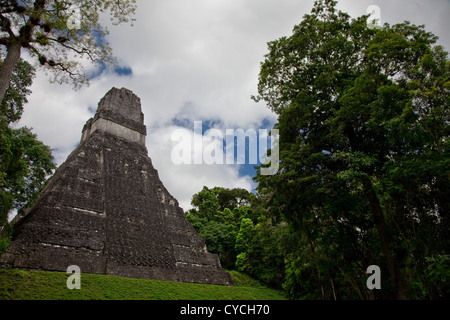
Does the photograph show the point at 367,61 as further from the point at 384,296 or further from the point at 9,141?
the point at 9,141

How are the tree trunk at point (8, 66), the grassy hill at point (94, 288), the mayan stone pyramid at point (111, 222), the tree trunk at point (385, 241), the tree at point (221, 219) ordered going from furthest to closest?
the tree at point (221, 219) < the mayan stone pyramid at point (111, 222) < the tree trunk at point (385, 241) < the grassy hill at point (94, 288) < the tree trunk at point (8, 66)

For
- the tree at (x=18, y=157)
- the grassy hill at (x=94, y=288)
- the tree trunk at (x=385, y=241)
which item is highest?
the tree at (x=18, y=157)

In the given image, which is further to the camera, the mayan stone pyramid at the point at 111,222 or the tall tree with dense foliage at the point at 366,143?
the mayan stone pyramid at the point at 111,222

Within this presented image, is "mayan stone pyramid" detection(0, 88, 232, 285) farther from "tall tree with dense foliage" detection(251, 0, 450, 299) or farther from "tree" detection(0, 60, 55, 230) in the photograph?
"tall tree with dense foliage" detection(251, 0, 450, 299)

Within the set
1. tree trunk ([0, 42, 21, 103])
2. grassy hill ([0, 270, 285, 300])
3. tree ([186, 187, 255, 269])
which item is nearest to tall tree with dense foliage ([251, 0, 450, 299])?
grassy hill ([0, 270, 285, 300])

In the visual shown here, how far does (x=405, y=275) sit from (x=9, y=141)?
550 inches

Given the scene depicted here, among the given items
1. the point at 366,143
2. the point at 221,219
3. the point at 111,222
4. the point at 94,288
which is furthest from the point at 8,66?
the point at 221,219

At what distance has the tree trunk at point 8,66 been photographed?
16.5 feet

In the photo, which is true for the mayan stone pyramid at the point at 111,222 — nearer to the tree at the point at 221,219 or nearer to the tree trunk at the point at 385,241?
the tree trunk at the point at 385,241

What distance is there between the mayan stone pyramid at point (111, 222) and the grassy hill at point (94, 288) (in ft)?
2.10

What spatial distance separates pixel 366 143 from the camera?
7953 mm

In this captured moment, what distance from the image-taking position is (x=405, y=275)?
33.6ft

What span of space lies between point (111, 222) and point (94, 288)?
3305mm

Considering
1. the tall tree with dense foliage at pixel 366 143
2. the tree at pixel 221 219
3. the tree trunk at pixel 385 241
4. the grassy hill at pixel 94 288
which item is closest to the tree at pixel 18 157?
the grassy hill at pixel 94 288
